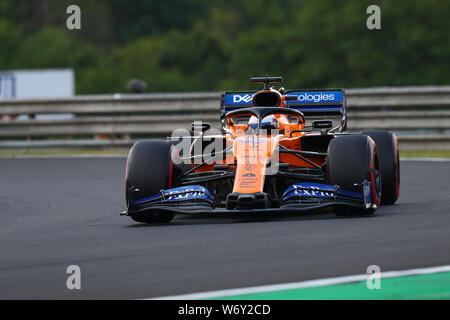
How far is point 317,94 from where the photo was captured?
11758 mm

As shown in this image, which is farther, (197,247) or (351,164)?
(351,164)

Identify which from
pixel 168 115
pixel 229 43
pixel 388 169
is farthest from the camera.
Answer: pixel 229 43

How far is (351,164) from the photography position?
9.02 m

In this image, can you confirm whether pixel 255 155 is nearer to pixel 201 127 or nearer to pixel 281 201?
pixel 281 201

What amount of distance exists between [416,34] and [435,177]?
3668 cm

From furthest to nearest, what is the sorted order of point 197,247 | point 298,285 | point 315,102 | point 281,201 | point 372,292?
point 315,102, point 281,201, point 197,247, point 298,285, point 372,292

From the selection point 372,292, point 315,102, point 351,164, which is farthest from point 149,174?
point 372,292

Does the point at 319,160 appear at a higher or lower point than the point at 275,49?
lower

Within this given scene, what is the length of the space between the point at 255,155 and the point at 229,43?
2175 inches

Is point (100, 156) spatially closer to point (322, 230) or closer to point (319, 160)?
point (319, 160)

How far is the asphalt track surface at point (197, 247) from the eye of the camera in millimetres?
6102

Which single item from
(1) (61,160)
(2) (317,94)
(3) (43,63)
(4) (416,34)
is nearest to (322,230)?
(2) (317,94)

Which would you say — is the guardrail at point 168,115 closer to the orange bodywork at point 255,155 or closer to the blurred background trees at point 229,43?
the orange bodywork at point 255,155

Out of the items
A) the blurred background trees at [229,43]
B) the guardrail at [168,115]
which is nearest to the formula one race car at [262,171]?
the guardrail at [168,115]
